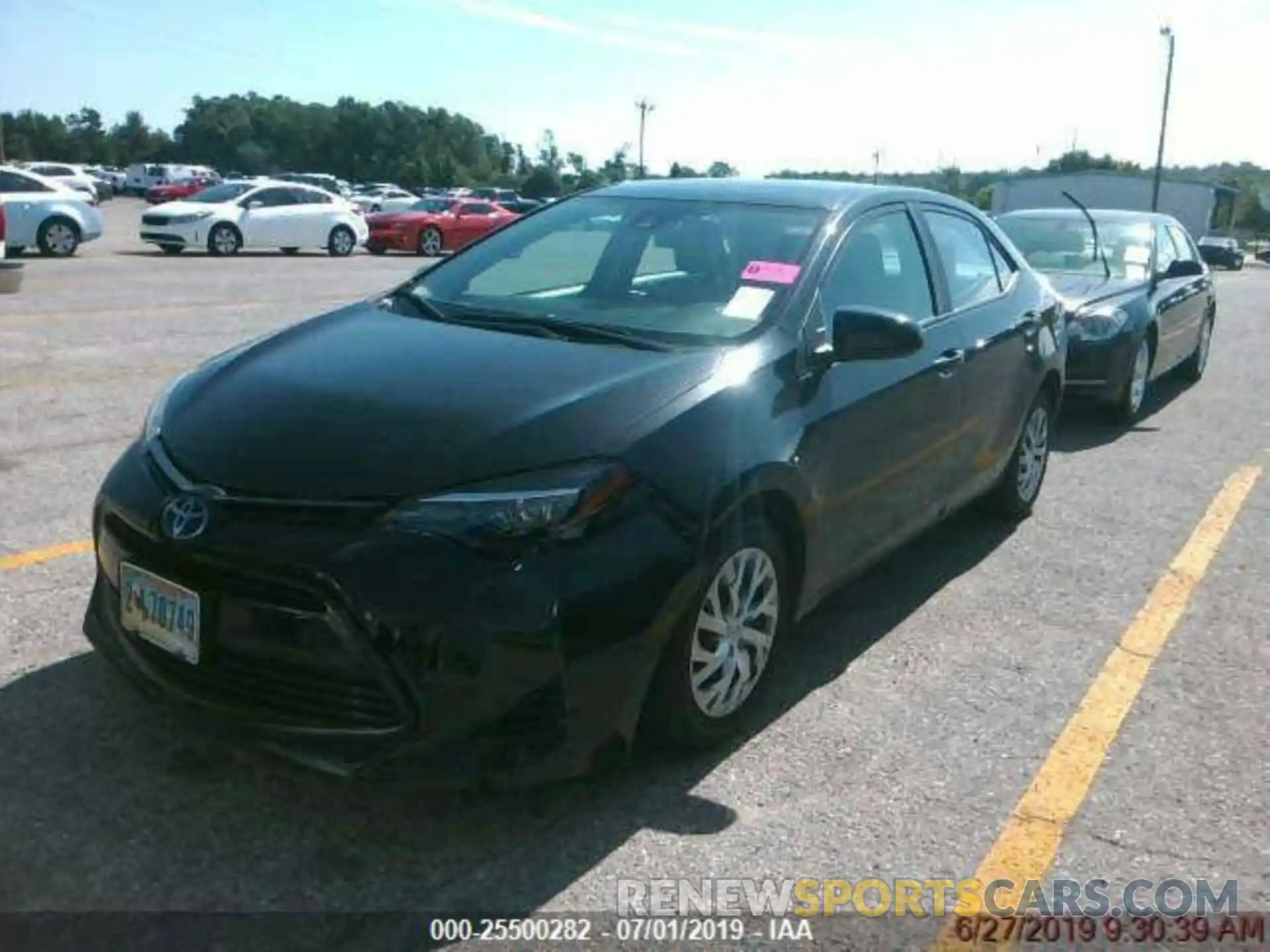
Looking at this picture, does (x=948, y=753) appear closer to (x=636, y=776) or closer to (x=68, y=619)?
(x=636, y=776)

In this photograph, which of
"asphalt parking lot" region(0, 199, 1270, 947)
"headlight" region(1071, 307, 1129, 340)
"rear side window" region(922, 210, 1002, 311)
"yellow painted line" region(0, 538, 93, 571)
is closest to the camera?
"asphalt parking lot" region(0, 199, 1270, 947)

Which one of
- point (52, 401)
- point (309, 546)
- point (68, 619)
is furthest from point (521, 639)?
point (52, 401)

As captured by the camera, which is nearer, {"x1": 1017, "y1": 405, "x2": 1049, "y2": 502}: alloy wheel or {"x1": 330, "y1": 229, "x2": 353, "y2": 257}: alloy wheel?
{"x1": 1017, "y1": 405, "x2": 1049, "y2": 502}: alloy wheel

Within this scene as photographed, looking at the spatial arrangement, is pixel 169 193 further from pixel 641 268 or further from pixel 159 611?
pixel 159 611

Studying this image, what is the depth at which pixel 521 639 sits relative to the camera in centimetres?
274

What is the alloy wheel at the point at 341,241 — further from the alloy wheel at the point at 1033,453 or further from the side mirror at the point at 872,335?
the side mirror at the point at 872,335

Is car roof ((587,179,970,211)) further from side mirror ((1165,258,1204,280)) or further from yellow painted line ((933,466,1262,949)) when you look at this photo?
side mirror ((1165,258,1204,280))

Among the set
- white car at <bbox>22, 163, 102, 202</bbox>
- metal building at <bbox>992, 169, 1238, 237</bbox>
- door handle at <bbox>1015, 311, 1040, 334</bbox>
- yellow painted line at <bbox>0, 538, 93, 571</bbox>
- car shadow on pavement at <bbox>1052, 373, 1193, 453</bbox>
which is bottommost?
yellow painted line at <bbox>0, 538, 93, 571</bbox>

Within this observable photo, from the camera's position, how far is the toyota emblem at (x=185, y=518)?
2855 mm

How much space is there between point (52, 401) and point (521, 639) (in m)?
5.95

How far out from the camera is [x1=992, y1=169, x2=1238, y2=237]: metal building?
55.7m

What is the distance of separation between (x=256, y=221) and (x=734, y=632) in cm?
2232

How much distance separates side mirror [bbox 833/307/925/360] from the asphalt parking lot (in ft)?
3.65

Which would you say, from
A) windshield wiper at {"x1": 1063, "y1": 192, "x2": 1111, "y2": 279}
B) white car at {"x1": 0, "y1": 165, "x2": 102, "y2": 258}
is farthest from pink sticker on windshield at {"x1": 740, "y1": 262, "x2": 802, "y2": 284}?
white car at {"x1": 0, "y1": 165, "x2": 102, "y2": 258}
